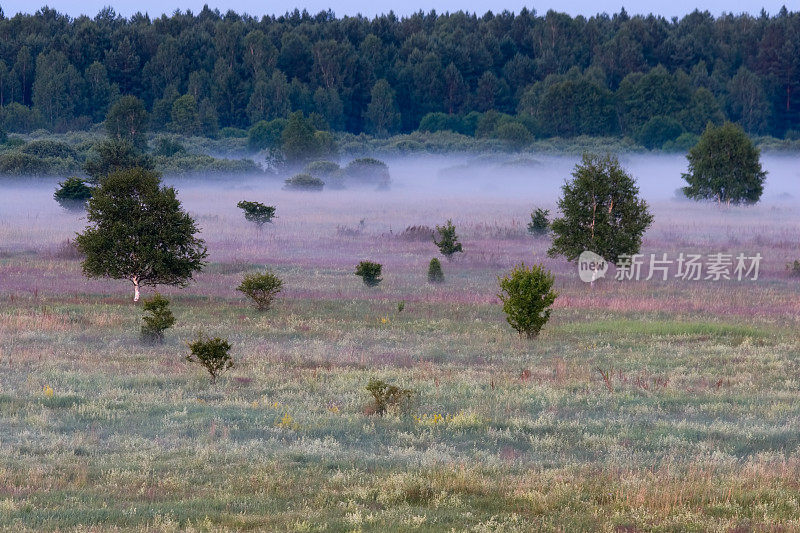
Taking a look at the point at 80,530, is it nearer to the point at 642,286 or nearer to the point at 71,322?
the point at 71,322

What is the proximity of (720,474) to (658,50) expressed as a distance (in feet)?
507

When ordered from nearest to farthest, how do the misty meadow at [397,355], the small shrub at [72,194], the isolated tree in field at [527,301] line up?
the misty meadow at [397,355], the isolated tree in field at [527,301], the small shrub at [72,194]

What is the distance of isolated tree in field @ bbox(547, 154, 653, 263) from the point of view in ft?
107

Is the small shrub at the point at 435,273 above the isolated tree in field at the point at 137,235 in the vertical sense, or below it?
below

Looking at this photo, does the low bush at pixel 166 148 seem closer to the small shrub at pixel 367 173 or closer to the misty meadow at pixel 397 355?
the misty meadow at pixel 397 355

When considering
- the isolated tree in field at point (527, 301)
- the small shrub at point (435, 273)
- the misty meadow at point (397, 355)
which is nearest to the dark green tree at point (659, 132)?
the misty meadow at point (397, 355)

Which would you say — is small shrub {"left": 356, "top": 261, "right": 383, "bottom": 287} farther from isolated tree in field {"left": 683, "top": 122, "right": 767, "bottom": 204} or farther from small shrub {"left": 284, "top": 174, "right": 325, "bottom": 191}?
small shrub {"left": 284, "top": 174, "right": 325, "bottom": 191}

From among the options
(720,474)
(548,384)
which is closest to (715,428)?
(720,474)

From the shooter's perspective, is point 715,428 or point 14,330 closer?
point 715,428

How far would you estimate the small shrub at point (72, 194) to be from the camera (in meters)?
53.3

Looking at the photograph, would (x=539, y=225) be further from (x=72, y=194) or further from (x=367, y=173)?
(x=367, y=173)

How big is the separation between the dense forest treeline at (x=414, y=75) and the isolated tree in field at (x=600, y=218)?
83.9m

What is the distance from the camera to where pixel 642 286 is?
3156cm

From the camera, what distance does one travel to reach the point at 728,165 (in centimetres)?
6197
